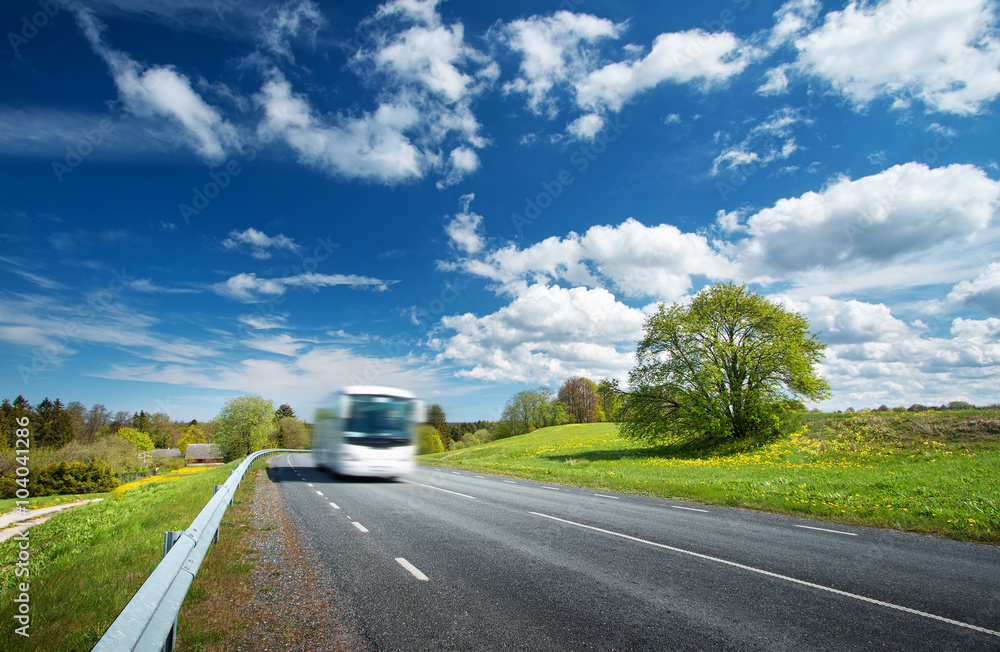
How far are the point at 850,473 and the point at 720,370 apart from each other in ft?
44.6

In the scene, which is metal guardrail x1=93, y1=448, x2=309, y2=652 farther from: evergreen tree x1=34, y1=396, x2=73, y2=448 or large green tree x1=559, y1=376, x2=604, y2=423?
large green tree x1=559, y1=376, x2=604, y2=423

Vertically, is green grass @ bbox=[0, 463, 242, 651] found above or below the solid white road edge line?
above

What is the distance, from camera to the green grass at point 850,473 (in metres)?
10.7

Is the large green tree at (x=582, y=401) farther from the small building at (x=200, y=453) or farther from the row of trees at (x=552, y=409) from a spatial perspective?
the small building at (x=200, y=453)

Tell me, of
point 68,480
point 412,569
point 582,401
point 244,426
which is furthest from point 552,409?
point 412,569

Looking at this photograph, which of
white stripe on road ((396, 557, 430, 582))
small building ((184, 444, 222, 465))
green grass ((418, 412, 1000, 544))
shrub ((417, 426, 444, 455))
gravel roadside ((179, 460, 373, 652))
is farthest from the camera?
small building ((184, 444, 222, 465))

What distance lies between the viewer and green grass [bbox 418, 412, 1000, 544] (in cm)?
1073

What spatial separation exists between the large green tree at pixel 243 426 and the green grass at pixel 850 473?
56.2 metres

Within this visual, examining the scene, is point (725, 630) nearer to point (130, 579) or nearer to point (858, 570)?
point (858, 570)

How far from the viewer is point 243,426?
72312 mm

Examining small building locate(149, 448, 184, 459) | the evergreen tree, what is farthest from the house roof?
the evergreen tree

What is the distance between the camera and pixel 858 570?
629 centimetres

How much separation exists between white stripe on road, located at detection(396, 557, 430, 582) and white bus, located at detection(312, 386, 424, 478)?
36.4 ft

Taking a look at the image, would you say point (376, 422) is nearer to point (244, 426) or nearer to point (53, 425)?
point (244, 426)
